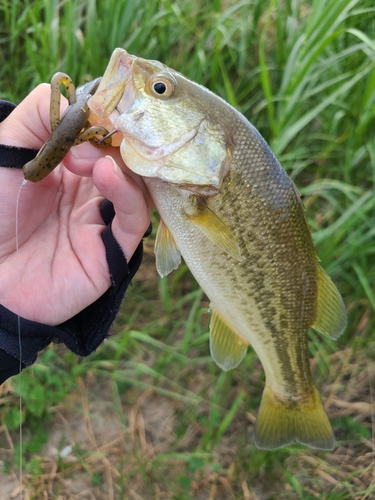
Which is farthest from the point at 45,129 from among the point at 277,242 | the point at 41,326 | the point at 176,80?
the point at 277,242

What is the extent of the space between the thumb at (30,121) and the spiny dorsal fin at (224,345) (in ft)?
3.23

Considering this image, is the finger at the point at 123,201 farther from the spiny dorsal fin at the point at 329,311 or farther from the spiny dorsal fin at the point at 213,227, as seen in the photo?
the spiny dorsal fin at the point at 329,311

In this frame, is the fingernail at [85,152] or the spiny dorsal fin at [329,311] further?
the spiny dorsal fin at [329,311]

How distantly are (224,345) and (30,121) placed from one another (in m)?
1.15

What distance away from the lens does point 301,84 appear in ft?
7.26

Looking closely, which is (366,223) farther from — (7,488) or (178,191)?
(7,488)

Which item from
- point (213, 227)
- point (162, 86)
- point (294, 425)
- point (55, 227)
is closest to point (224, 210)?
point (213, 227)

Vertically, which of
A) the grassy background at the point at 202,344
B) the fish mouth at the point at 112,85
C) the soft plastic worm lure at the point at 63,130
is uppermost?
the fish mouth at the point at 112,85

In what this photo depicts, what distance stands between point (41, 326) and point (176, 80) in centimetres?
103

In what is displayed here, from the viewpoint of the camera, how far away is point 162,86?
1367 millimetres

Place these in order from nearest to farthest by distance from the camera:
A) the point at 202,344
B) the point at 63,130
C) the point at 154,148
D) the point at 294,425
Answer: the point at 63,130 → the point at 154,148 → the point at 294,425 → the point at 202,344

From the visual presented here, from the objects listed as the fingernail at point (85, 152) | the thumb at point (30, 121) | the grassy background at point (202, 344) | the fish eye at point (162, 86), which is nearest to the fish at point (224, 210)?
the fish eye at point (162, 86)

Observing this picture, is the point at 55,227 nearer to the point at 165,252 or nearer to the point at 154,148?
the point at 165,252

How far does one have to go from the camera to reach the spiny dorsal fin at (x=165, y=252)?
60.2 inches
